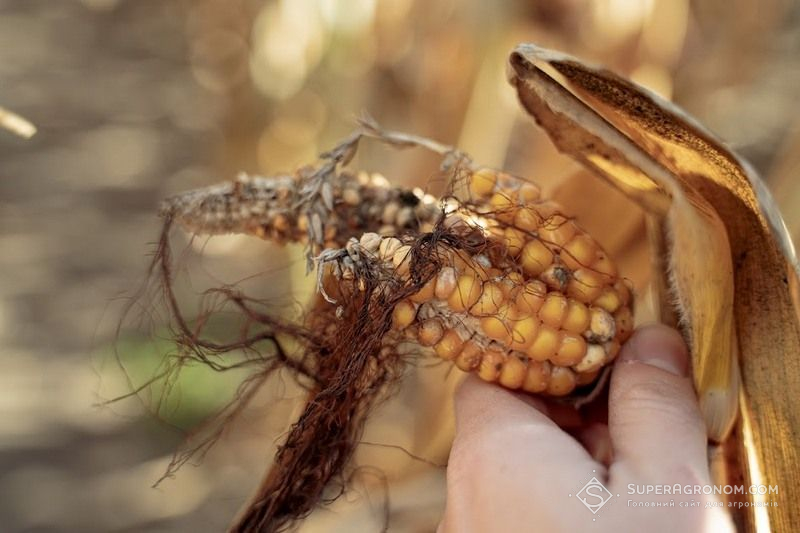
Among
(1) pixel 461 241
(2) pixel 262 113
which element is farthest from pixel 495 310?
(2) pixel 262 113

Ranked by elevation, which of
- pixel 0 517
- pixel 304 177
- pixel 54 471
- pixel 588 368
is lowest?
pixel 0 517

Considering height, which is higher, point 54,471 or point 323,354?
point 323,354

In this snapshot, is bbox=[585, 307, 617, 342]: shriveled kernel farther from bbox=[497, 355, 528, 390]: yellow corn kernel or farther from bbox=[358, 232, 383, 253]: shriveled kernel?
bbox=[358, 232, 383, 253]: shriveled kernel

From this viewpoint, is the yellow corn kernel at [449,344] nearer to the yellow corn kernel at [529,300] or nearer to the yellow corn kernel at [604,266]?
the yellow corn kernel at [529,300]

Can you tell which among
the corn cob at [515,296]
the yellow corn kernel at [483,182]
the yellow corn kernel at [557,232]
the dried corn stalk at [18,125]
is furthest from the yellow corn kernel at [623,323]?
the dried corn stalk at [18,125]

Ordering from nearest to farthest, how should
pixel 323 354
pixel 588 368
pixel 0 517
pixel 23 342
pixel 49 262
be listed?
pixel 588 368 → pixel 323 354 → pixel 0 517 → pixel 23 342 → pixel 49 262

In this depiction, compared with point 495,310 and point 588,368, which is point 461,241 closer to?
point 495,310

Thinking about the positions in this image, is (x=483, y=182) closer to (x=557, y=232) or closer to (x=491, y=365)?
(x=557, y=232)
